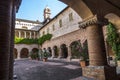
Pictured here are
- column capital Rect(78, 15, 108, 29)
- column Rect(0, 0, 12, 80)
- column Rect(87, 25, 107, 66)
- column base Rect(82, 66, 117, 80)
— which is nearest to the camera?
column Rect(0, 0, 12, 80)

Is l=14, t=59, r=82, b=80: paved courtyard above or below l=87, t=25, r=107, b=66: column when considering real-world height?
below

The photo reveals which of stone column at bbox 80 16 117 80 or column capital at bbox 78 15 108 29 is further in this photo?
column capital at bbox 78 15 108 29

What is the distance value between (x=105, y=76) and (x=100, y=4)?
3.10m

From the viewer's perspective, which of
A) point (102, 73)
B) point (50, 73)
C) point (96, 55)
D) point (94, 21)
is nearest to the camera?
point (102, 73)

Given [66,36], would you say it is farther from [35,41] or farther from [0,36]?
[0,36]

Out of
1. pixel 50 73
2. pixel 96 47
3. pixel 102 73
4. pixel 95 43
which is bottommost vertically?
pixel 50 73

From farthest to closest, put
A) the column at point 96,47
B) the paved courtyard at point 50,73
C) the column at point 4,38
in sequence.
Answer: the paved courtyard at point 50,73
the column at point 96,47
the column at point 4,38

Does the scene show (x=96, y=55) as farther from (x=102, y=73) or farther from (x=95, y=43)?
(x=102, y=73)

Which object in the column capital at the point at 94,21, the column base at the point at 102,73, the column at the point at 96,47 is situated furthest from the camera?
the column capital at the point at 94,21

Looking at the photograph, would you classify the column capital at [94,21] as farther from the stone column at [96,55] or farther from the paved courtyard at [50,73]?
the paved courtyard at [50,73]

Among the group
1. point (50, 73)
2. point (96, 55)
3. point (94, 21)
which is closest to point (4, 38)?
point (96, 55)

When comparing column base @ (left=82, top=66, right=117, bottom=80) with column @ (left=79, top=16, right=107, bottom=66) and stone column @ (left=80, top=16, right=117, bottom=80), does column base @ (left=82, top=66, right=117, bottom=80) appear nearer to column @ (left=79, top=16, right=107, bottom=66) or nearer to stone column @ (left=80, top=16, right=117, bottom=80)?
stone column @ (left=80, top=16, right=117, bottom=80)

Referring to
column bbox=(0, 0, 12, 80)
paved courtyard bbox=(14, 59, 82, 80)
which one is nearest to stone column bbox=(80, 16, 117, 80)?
paved courtyard bbox=(14, 59, 82, 80)

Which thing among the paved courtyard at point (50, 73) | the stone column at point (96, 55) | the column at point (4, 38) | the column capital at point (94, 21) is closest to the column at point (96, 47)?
the stone column at point (96, 55)
